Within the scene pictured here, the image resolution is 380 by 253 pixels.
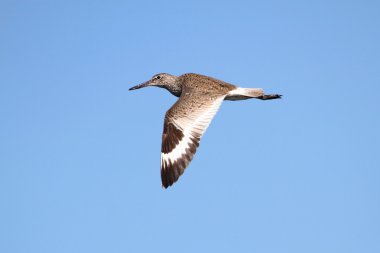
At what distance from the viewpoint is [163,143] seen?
50.1 ft

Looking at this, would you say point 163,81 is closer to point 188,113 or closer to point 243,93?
point 243,93

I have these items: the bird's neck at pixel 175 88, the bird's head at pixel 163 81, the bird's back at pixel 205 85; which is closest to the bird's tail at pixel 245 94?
the bird's back at pixel 205 85

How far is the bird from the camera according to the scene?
1452 cm

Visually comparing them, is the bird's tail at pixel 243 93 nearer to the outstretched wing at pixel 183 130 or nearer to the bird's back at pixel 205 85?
the bird's back at pixel 205 85

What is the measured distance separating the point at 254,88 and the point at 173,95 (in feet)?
7.57

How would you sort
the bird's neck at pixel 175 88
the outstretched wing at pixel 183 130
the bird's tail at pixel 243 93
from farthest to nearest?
the bird's neck at pixel 175 88
the bird's tail at pixel 243 93
the outstretched wing at pixel 183 130

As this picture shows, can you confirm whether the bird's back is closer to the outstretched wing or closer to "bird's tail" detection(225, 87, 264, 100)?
"bird's tail" detection(225, 87, 264, 100)

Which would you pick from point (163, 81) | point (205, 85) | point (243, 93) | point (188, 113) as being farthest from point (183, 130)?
point (163, 81)

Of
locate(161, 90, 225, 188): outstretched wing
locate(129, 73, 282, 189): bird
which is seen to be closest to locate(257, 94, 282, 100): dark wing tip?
locate(129, 73, 282, 189): bird

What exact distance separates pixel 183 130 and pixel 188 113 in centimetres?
62

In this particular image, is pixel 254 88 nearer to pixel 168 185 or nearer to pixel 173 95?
pixel 173 95

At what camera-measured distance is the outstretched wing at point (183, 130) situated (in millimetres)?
14469

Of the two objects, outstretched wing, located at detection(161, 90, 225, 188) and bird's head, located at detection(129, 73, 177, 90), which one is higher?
bird's head, located at detection(129, 73, 177, 90)

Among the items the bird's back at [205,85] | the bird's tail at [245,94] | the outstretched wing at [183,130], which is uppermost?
the bird's back at [205,85]
